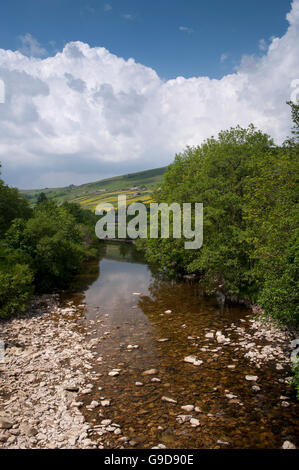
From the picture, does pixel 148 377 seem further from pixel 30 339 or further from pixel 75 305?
pixel 75 305

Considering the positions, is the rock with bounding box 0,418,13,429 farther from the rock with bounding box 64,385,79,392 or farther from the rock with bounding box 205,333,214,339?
the rock with bounding box 205,333,214,339

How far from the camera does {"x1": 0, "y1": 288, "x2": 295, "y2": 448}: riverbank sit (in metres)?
9.33

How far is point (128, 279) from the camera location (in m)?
37.4

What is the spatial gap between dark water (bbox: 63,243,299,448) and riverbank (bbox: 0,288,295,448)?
22 cm

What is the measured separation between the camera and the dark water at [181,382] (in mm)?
9531

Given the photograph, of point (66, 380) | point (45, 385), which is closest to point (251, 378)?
point (66, 380)

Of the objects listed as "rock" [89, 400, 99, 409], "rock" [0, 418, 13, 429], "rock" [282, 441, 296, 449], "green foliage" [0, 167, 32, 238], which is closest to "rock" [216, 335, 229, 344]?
"rock" [282, 441, 296, 449]

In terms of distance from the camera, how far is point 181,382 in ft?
41.6

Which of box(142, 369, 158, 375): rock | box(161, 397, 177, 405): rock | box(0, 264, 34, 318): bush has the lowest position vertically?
box(142, 369, 158, 375): rock

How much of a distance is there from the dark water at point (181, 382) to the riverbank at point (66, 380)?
0.71ft

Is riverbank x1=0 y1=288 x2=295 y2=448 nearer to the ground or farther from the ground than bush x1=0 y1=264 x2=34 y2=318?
nearer to the ground

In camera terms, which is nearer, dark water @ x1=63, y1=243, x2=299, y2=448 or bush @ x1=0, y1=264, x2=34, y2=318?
dark water @ x1=63, y1=243, x2=299, y2=448

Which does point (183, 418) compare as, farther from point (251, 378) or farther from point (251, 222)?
point (251, 222)

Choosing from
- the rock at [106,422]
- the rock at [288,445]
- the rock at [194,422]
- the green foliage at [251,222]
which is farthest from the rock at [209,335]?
the rock at [106,422]
